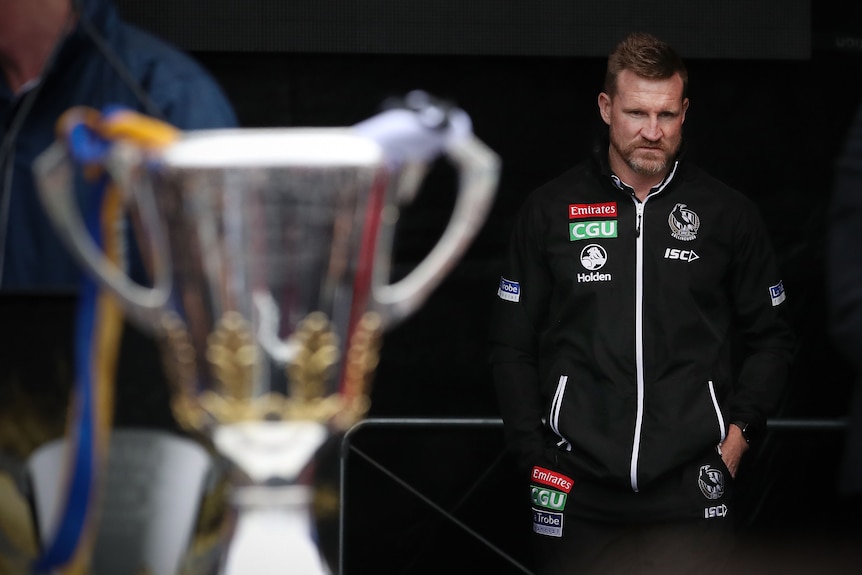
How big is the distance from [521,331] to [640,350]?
23 cm

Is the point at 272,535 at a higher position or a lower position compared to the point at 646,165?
lower

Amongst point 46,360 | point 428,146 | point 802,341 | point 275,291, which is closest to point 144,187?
point 275,291

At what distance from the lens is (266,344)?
1.55 metres

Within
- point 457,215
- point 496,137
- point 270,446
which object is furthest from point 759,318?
point 270,446

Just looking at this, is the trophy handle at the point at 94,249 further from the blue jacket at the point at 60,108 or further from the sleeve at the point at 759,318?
the sleeve at the point at 759,318

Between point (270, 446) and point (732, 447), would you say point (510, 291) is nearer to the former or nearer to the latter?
point (732, 447)

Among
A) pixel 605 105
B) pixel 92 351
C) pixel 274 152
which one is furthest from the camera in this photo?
pixel 605 105

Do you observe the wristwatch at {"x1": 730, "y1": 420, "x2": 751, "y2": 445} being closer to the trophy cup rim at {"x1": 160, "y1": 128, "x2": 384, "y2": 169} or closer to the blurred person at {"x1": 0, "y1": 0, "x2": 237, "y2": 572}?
the blurred person at {"x1": 0, "y1": 0, "x2": 237, "y2": 572}

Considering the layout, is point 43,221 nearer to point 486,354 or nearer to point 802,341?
point 486,354

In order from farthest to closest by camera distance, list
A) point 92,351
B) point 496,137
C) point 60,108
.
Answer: point 496,137, point 60,108, point 92,351

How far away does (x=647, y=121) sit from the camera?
2.35 m

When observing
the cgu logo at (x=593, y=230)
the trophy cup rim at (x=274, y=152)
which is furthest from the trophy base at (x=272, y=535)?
the cgu logo at (x=593, y=230)

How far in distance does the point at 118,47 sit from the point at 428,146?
0.84 meters

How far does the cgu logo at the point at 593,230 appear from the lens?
94.3 inches
